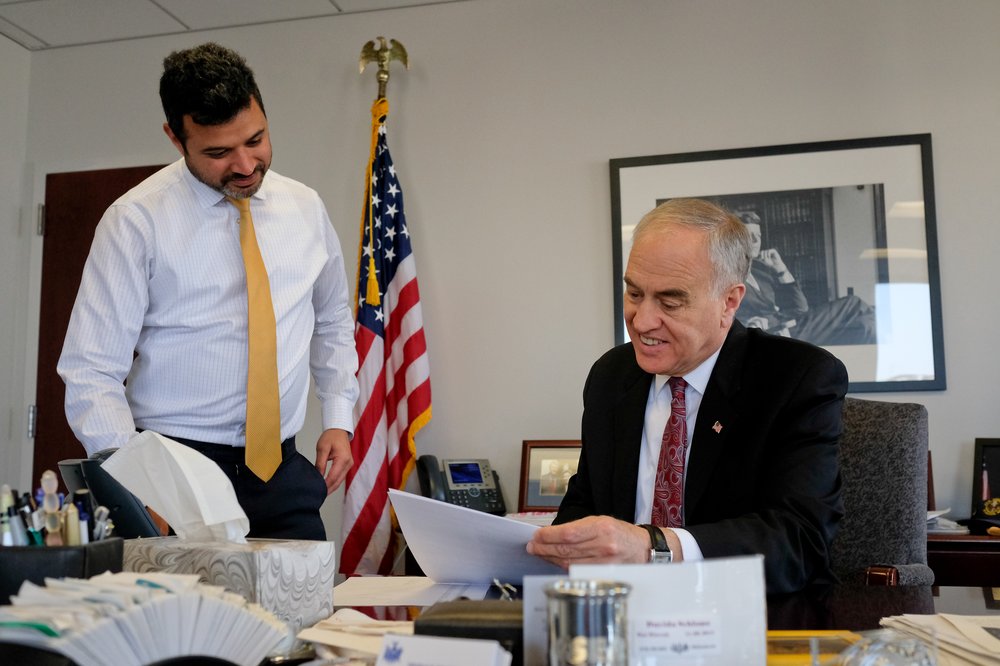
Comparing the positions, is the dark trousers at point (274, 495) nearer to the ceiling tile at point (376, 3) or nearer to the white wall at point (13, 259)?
the ceiling tile at point (376, 3)

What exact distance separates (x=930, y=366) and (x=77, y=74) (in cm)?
384

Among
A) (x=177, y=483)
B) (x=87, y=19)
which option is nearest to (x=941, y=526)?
(x=177, y=483)

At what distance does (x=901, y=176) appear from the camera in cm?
336

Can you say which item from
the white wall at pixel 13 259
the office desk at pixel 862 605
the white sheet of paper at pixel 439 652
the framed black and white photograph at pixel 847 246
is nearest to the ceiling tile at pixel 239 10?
the white wall at pixel 13 259

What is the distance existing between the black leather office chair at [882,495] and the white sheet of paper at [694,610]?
1272mm

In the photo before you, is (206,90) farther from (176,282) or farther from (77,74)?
(77,74)

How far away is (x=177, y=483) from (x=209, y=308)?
1.01 meters

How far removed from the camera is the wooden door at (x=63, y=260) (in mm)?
4102

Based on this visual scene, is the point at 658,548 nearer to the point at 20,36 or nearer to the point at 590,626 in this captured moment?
the point at 590,626

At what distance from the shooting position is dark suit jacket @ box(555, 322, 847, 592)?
55.5 inches

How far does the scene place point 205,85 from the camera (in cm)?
183

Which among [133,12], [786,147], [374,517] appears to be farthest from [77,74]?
[786,147]

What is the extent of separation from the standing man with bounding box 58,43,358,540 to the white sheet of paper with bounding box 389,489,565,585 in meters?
0.72

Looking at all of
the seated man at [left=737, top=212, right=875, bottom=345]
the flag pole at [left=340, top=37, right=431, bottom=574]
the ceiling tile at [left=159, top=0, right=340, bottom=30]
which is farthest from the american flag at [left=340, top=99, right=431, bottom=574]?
the seated man at [left=737, top=212, right=875, bottom=345]
